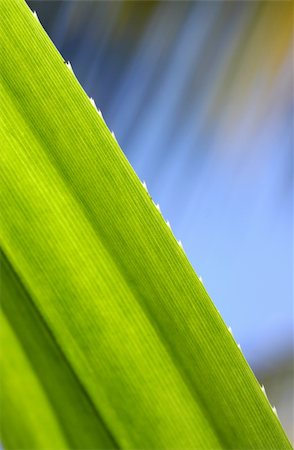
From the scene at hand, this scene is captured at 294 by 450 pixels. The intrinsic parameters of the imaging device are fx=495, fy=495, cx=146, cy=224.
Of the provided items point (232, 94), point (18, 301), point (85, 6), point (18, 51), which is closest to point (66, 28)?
point (85, 6)

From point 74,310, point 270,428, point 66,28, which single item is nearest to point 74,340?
point 74,310

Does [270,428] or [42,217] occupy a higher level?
[42,217]

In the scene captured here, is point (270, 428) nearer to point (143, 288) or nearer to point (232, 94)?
point (143, 288)

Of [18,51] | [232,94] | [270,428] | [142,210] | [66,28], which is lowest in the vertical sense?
[270,428]

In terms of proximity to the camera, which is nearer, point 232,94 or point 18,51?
point 18,51

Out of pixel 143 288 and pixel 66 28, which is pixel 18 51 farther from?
pixel 66 28

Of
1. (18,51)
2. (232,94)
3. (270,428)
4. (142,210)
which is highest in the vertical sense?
(232,94)
